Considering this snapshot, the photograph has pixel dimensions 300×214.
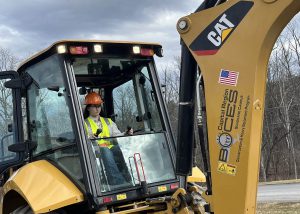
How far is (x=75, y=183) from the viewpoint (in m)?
A: 4.70

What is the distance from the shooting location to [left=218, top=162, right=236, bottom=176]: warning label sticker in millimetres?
3254

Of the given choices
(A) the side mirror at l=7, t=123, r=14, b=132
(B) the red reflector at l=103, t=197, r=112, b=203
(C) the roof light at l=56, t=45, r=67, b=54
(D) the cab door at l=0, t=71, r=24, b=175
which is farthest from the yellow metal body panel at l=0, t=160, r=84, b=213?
(C) the roof light at l=56, t=45, r=67, b=54

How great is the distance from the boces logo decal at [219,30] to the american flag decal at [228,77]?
18cm

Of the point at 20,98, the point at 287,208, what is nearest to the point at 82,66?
the point at 20,98

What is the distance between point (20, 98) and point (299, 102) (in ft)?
118

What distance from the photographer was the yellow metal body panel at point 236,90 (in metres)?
3.14

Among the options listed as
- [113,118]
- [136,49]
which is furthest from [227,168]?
[113,118]

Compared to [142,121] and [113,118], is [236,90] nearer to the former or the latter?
[142,121]

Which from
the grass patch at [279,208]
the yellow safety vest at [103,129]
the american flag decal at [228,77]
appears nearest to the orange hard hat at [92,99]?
the yellow safety vest at [103,129]

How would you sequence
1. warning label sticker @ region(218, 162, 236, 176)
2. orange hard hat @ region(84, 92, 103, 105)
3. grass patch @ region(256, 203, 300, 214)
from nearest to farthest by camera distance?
warning label sticker @ region(218, 162, 236, 176) < orange hard hat @ region(84, 92, 103, 105) < grass patch @ region(256, 203, 300, 214)

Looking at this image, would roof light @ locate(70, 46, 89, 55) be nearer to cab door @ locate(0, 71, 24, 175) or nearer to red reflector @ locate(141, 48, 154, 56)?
red reflector @ locate(141, 48, 154, 56)

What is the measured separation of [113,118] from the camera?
5.94 metres

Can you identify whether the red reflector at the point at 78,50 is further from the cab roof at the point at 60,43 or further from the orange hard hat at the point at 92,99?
the orange hard hat at the point at 92,99

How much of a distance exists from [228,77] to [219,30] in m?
0.36
